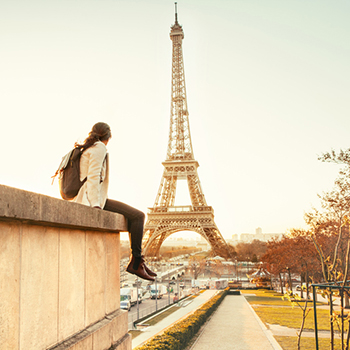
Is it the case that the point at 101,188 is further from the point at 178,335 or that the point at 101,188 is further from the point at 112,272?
the point at 178,335

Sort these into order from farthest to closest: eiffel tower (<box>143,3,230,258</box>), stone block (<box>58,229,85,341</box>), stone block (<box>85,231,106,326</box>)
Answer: eiffel tower (<box>143,3,230,258</box>) < stone block (<box>85,231,106,326</box>) < stone block (<box>58,229,85,341</box>)

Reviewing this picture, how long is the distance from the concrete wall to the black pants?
0.65ft

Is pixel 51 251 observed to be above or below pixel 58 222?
below

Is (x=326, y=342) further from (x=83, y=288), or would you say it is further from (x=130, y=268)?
(x=83, y=288)

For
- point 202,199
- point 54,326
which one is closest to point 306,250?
point 202,199

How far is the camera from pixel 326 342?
43.8 ft

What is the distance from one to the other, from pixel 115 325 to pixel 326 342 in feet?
42.0

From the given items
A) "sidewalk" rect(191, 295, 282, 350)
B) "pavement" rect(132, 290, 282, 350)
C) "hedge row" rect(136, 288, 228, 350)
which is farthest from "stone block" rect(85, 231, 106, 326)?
"sidewalk" rect(191, 295, 282, 350)

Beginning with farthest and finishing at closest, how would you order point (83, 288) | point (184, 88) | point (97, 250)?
point (184, 88), point (97, 250), point (83, 288)

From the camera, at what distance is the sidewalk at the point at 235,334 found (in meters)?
13.4

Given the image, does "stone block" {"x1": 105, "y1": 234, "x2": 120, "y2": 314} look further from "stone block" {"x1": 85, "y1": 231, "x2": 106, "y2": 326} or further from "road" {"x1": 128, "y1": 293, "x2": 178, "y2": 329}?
"road" {"x1": 128, "y1": 293, "x2": 178, "y2": 329}

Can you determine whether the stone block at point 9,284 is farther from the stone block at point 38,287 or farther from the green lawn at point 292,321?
the green lawn at point 292,321

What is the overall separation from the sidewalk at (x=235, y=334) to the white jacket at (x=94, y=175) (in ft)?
38.5

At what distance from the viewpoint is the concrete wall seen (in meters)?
1.74
